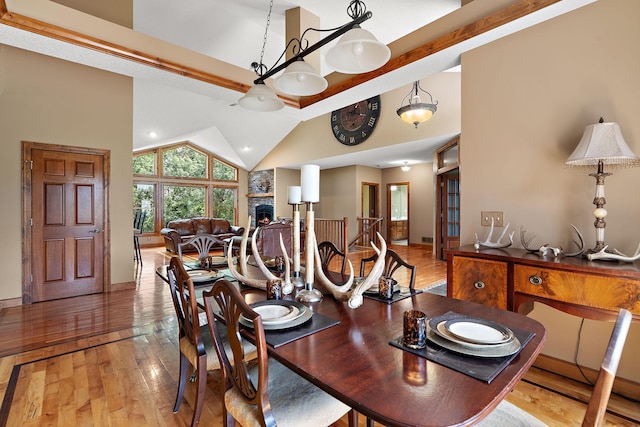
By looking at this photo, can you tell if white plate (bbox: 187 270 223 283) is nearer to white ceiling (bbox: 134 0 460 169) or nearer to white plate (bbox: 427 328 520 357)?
white plate (bbox: 427 328 520 357)

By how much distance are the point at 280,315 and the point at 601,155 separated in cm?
202

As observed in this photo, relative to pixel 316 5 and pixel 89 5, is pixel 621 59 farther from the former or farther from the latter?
pixel 89 5

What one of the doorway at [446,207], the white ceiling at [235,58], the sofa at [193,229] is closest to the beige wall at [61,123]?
the white ceiling at [235,58]

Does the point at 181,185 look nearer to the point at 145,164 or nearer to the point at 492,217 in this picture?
the point at 145,164

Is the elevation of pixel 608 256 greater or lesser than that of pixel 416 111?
lesser

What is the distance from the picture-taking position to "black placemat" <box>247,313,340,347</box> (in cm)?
109

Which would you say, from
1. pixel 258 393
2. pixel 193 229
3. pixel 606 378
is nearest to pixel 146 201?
pixel 193 229

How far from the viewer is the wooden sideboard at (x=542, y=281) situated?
4.98 feet

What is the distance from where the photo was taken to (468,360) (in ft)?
3.08

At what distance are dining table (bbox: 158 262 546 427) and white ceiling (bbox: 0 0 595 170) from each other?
7.60 ft

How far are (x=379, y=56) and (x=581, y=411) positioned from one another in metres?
2.45

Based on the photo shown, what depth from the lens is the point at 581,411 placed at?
1.74 m

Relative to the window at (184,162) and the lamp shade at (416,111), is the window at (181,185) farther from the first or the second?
the lamp shade at (416,111)

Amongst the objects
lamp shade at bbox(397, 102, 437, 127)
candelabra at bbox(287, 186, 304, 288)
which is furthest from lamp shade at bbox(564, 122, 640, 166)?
lamp shade at bbox(397, 102, 437, 127)
